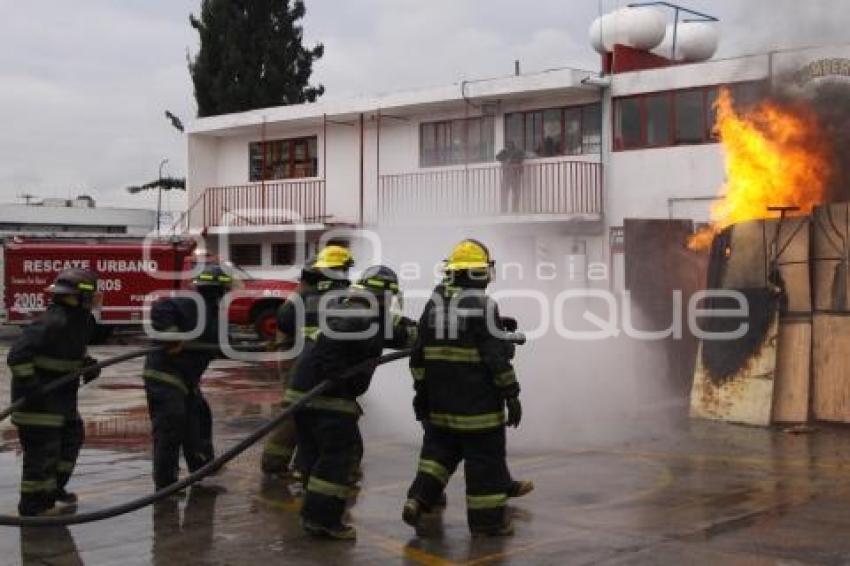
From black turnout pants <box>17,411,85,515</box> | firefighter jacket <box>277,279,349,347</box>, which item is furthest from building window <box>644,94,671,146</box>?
black turnout pants <box>17,411,85,515</box>

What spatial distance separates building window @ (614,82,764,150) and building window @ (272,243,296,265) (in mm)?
9304

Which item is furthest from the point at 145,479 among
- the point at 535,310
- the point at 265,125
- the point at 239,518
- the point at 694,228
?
the point at 265,125

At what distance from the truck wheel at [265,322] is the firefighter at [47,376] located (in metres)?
12.6

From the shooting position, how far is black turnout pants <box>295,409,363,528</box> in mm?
5684

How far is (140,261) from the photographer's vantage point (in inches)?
857

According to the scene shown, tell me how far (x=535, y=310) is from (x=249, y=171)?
16.7 m

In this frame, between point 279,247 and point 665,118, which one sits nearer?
point 665,118

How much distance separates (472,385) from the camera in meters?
5.67

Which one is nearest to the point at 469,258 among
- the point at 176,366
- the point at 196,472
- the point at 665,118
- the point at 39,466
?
the point at 196,472

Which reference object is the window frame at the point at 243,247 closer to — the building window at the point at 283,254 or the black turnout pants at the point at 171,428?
the building window at the point at 283,254

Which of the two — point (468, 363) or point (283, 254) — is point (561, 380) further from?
point (283, 254)

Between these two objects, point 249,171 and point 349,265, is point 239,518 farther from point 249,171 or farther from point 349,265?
point 249,171

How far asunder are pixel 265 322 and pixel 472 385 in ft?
45.8

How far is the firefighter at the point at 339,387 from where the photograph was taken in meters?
5.71
